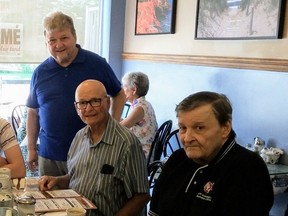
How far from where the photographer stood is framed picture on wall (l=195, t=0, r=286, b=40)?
107 inches

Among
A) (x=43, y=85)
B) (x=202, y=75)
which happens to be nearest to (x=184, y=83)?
(x=202, y=75)

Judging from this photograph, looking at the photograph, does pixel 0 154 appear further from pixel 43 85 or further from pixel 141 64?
pixel 141 64

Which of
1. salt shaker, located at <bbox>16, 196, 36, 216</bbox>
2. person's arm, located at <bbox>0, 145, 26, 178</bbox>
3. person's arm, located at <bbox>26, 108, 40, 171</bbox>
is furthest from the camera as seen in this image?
person's arm, located at <bbox>26, 108, 40, 171</bbox>

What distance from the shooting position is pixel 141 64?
14.7ft

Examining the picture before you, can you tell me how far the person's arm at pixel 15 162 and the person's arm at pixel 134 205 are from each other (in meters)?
0.52

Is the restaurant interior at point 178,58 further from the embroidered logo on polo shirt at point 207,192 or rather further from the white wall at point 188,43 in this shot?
the embroidered logo on polo shirt at point 207,192

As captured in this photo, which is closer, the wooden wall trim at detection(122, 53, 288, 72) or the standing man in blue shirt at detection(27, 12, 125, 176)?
→ the standing man in blue shirt at detection(27, 12, 125, 176)

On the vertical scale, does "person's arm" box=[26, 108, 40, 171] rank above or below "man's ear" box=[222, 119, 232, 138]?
below

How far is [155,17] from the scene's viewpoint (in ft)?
13.7

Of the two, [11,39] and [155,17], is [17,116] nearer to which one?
[11,39]

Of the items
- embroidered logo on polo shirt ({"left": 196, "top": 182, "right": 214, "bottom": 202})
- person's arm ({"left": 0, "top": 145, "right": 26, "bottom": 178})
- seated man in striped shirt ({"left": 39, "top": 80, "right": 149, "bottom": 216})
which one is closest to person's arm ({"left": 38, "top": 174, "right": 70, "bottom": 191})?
seated man in striped shirt ({"left": 39, "top": 80, "right": 149, "bottom": 216})

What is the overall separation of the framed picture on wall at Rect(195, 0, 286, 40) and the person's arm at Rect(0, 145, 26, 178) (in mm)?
1851

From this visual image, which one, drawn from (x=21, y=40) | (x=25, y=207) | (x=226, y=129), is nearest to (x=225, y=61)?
(x=226, y=129)

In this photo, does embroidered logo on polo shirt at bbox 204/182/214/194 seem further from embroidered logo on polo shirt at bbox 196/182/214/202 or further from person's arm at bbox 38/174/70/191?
person's arm at bbox 38/174/70/191
